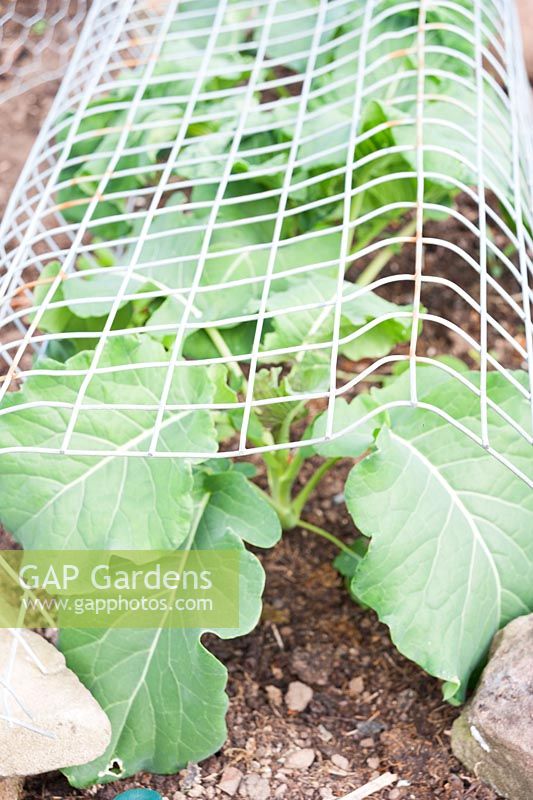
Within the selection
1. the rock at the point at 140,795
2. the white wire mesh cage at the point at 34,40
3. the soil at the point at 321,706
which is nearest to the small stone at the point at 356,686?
the soil at the point at 321,706

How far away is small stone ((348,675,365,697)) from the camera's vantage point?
5.70 feet

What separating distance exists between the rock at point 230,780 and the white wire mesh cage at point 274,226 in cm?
54

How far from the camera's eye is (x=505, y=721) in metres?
1.43

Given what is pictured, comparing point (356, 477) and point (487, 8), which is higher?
point (487, 8)

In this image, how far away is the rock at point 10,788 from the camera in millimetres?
1447

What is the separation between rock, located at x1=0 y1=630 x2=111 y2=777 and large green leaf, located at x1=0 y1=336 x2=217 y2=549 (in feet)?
0.66

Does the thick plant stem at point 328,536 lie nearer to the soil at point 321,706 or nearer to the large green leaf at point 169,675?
the soil at point 321,706

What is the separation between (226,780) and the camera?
1.55 m

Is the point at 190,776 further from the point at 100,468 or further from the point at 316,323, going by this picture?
→ the point at 316,323

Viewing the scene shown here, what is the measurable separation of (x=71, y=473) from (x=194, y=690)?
1.28 feet

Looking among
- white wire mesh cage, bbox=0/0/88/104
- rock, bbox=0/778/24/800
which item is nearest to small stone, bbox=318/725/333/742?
rock, bbox=0/778/24/800

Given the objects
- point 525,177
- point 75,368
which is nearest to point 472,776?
A: point 75,368

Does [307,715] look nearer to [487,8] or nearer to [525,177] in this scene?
[525,177]

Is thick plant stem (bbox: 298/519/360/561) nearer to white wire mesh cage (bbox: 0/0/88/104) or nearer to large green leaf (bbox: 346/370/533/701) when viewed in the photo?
large green leaf (bbox: 346/370/533/701)
